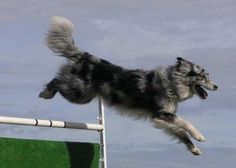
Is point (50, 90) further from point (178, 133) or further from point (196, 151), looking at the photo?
point (196, 151)

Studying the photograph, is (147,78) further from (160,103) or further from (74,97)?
(74,97)

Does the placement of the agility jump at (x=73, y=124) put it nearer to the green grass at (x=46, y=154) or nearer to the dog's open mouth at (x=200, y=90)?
the green grass at (x=46, y=154)

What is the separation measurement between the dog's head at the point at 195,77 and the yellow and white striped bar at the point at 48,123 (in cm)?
118

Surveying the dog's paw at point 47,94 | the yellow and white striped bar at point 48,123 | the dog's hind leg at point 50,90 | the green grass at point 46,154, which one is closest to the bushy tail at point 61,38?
the dog's hind leg at point 50,90

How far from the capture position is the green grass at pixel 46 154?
16.9 ft

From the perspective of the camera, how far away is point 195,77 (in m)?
5.99

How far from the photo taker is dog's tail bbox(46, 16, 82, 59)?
6.36m

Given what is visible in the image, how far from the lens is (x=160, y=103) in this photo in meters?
6.05

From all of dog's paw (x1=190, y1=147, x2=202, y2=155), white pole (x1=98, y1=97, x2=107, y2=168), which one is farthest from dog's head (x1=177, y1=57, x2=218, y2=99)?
white pole (x1=98, y1=97, x2=107, y2=168)

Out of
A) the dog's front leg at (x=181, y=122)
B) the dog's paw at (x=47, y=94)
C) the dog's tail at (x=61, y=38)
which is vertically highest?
the dog's tail at (x=61, y=38)

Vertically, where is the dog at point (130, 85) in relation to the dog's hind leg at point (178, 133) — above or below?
above

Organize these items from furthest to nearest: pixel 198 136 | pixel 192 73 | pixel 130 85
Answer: pixel 130 85 → pixel 192 73 → pixel 198 136

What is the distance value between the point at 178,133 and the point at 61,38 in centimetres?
186

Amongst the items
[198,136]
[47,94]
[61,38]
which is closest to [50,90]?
[47,94]
